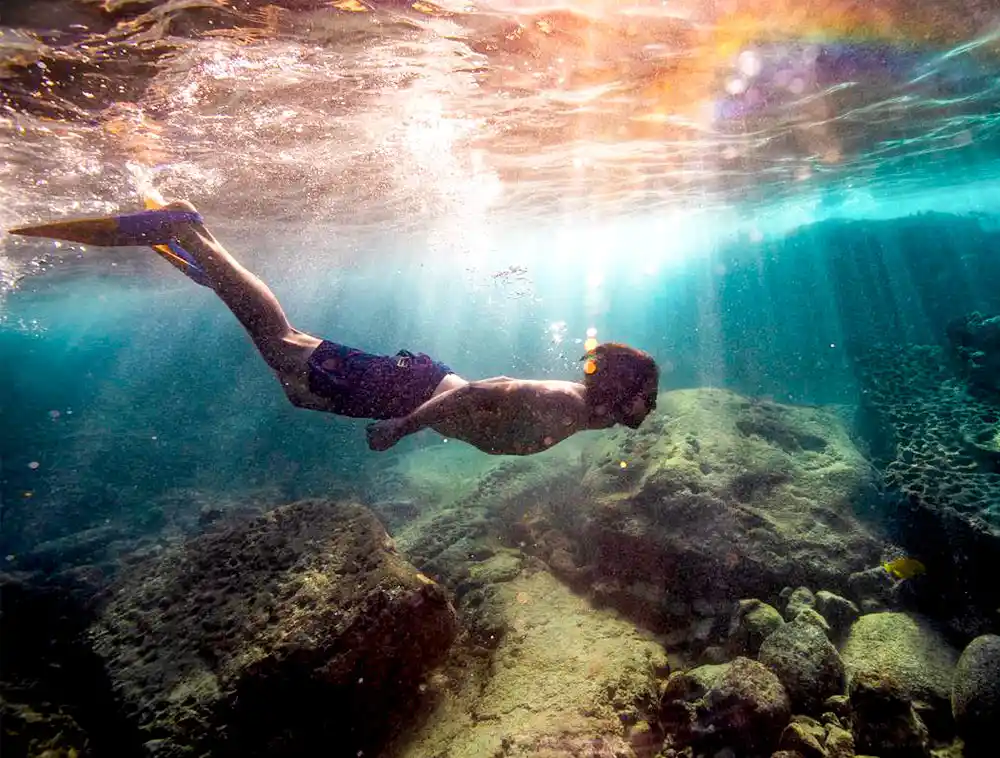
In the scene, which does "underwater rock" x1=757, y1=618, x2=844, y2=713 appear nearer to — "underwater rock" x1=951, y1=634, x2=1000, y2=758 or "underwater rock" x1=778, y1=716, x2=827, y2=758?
"underwater rock" x1=778, y1=716, x2=827, y2=758

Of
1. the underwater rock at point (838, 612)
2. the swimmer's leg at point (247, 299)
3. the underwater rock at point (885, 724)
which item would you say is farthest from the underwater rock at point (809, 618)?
the swimmer's leg at point (247, 299)

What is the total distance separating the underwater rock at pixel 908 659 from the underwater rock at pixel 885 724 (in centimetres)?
4

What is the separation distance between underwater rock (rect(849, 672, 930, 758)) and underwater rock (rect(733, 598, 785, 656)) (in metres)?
1.19

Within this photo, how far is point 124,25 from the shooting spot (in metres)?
7.18

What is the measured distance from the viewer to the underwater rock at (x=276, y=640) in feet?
13.8

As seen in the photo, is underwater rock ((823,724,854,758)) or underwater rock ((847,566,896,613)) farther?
underwater rock ((847,566,896,613))

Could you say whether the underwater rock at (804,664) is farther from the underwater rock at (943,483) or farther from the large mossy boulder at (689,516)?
the underwater rock at (943,483)

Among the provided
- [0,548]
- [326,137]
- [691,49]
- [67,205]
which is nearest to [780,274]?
[691,49]

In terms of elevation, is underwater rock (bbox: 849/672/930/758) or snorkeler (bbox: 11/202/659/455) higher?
snorkeler (bbox: 11/202/659/455)

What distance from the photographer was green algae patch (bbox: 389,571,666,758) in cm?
420

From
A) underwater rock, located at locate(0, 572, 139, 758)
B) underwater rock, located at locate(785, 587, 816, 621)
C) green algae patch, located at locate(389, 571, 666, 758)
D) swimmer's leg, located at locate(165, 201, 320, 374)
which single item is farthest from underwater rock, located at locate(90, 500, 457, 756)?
underwater rock, located at locate(785, 587, 816, 621)

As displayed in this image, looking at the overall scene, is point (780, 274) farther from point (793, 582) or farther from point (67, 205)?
point (67, 205)

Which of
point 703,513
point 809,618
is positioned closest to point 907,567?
Answer: point 809,618

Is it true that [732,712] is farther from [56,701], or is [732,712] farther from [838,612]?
[56,701]
